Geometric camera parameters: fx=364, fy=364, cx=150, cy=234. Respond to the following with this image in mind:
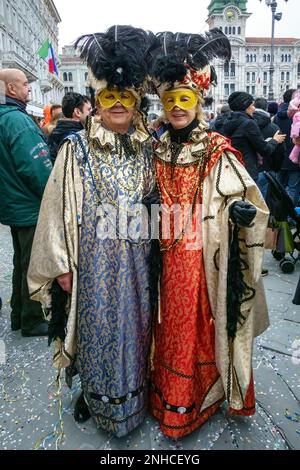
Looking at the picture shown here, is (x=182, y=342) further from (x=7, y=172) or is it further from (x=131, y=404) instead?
(x=7, y=172)

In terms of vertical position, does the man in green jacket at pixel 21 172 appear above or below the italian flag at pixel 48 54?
below

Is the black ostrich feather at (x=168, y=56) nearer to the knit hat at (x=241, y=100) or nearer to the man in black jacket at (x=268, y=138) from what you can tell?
the knit hat at (x=241, y=100)

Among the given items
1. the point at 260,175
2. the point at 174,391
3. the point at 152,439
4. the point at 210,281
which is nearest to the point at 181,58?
the point at 210,281

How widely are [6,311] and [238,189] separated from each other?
9.17ft

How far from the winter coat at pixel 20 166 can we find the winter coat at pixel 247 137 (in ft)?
7.62

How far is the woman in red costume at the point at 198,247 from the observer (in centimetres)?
184

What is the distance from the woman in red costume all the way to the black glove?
59mm

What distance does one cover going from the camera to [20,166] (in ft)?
9.32

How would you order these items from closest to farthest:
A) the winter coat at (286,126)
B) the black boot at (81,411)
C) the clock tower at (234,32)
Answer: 1. the black boot at (81,411)
2. the winter coat at (286,126)
3. the clock tower at (234,32)

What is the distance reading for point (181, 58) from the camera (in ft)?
5.98

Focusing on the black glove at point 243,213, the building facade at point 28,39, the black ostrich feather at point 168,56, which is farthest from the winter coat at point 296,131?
the building facade at point 28,39

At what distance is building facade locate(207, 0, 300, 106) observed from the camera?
65.9 meters

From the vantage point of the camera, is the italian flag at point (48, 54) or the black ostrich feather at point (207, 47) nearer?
the black ostrich feather at point (207, 47)
